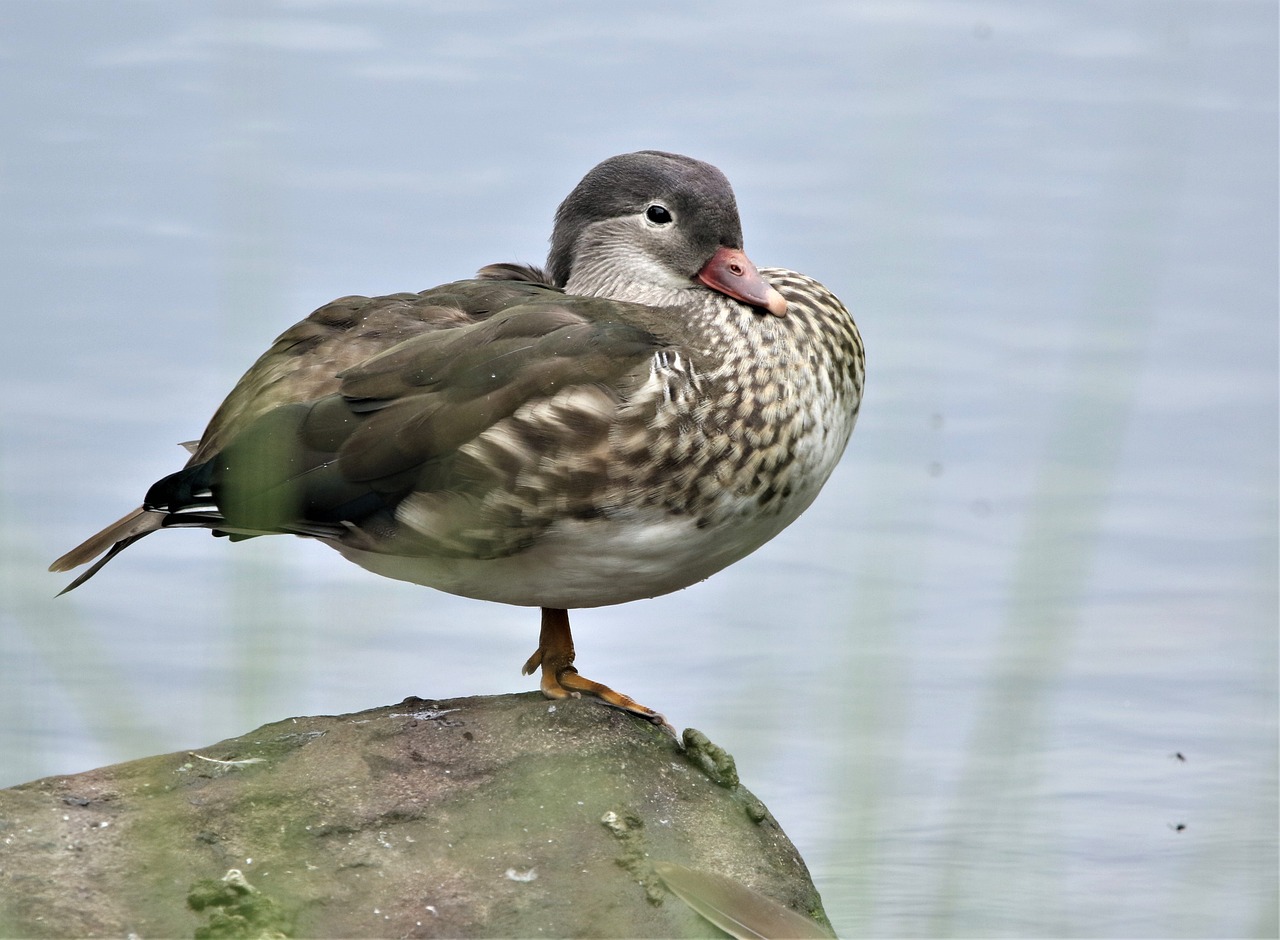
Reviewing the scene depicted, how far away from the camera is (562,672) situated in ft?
15.6

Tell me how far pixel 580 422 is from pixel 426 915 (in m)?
1.25

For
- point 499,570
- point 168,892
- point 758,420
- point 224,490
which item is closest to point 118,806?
point 168,892

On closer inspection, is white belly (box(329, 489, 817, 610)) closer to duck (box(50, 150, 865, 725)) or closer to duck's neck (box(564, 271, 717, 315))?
duck (box(50, 150, 865, 725))

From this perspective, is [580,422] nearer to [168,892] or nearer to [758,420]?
[758,420]

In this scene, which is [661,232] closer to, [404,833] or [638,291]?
[638,291]

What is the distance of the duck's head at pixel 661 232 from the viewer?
4809 mm

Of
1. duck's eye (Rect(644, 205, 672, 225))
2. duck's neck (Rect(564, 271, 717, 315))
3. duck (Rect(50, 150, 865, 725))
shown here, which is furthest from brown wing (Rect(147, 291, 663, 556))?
duck's eye (Rect(644, 205, 672, 225))

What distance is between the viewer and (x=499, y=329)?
4469mm

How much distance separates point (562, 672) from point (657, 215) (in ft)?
4.40

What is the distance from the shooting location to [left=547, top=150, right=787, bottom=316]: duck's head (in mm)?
4809

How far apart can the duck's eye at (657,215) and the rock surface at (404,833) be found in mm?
1402

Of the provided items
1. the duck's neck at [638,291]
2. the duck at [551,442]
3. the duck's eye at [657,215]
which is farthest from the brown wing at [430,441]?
the duck's eye at [657,215]

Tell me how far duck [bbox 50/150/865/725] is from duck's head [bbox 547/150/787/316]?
12mm

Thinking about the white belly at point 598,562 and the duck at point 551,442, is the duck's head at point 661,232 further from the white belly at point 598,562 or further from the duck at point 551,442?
the white belly at point 598,562
